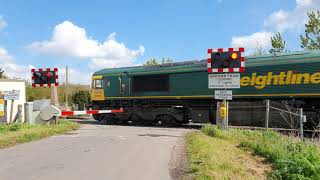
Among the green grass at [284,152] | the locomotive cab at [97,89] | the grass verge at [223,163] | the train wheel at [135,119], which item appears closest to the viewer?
the grass verge at [223,163]

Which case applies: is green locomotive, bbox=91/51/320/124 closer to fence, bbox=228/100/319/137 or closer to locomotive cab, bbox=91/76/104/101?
locomotive cab, bbox=91/76/104/101

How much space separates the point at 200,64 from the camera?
86.9 feet

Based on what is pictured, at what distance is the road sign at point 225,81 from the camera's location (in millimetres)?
17547

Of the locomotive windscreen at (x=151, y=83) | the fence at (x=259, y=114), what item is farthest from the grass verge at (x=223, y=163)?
the locomotive windscreen at (x=151, y=83)

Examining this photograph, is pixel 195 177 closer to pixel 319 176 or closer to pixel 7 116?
pixel 319 176

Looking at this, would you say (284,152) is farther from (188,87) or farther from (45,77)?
(188,87)

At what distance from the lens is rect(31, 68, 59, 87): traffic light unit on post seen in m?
22.5

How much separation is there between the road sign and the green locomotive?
580 centimetres

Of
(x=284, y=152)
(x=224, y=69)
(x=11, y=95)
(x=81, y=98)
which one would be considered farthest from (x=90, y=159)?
(x=81, y=98)

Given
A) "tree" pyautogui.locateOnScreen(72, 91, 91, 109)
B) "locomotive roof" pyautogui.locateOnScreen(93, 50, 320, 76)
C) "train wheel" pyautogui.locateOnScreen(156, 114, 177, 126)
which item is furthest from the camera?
"tree" pyautogui.locateOnScreen(72, 91, 91, 109)

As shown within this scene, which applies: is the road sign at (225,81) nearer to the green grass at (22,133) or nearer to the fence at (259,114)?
the fence at (259,114)

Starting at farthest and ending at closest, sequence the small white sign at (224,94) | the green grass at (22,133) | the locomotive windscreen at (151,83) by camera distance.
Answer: the locomotive windscreen at (151,83), the small white sign at (224,94), the green grass at (22,133)

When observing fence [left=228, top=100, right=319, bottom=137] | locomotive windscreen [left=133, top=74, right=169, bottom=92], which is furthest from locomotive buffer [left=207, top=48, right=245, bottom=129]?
locomotive windscreen [left=133, top=74, right=169, bottom=92]

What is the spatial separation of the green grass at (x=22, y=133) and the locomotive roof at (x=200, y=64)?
29.0 ft
